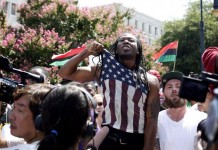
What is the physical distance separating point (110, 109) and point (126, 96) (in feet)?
0.59

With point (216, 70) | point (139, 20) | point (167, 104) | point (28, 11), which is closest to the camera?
point (216, 70)

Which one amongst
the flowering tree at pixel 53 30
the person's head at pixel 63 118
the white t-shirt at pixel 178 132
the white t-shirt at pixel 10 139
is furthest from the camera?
the flowering tree at pixel 53 30

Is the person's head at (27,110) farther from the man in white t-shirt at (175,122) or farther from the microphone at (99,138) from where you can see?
the man in white t-shirt at (175,122)

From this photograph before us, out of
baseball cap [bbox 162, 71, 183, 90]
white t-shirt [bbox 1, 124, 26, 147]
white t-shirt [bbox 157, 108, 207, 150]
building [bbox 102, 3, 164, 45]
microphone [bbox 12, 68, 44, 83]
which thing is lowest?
white t-shirt [bbox 157, 108, 207, 150]

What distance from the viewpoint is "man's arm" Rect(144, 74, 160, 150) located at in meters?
4.07

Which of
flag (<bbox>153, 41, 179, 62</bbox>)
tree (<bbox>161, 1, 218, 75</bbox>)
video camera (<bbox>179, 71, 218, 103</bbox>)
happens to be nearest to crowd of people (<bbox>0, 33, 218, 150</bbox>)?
video camera (<bbox>179, 71, 218, 103</bbox>)

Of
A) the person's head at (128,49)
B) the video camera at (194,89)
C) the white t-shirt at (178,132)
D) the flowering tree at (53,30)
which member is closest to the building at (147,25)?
the flowering tree at (53,30)

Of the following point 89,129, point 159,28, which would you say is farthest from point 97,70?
point 159,28

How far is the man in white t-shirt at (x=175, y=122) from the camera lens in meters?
4.59

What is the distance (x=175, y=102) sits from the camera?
4.87 meters

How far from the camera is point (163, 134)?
467 centimetres

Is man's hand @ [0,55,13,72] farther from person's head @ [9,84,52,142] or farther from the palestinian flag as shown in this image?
the palestinian flag

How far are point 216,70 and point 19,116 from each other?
4.22 feet

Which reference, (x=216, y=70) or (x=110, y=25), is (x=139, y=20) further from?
(x=216, y=70)
